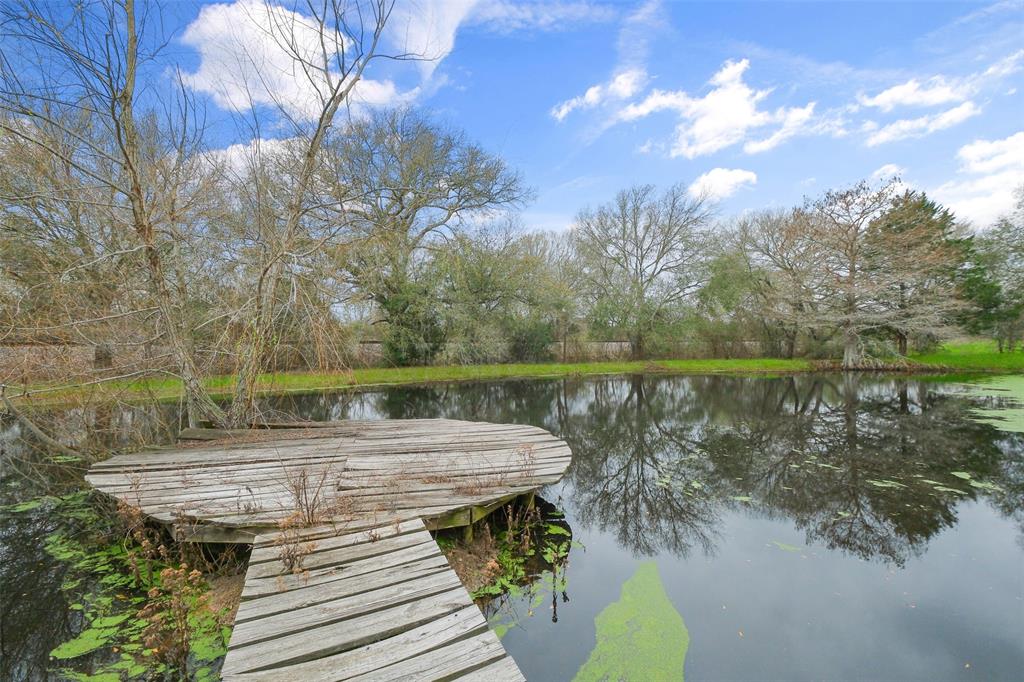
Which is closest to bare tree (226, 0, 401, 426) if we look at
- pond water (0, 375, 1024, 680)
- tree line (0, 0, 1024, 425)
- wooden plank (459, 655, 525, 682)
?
tree line (0, 0, 1024, 425)

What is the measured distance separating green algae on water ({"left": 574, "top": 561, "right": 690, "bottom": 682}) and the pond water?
0.03 ft

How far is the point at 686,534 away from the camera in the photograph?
13.2ft

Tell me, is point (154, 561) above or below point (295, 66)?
below

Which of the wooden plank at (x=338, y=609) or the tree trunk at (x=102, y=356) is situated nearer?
the wooden plank at (x=338, y=609)

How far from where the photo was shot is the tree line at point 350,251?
390 centimetres

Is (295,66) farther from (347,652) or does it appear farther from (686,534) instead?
(686,534)

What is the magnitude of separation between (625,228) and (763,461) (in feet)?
57.7

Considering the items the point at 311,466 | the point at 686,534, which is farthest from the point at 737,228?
the point at 311,466

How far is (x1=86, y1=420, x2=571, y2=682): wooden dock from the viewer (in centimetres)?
173

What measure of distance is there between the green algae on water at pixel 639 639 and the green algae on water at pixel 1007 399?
28.6 feet

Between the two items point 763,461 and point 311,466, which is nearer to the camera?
point 311,466

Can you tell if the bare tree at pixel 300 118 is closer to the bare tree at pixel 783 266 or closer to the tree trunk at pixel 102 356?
the tree trunk at pixel 102 356

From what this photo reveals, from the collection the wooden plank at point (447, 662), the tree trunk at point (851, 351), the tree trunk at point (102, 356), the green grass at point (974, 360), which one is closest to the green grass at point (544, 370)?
the tree trunk at point (851, 351)

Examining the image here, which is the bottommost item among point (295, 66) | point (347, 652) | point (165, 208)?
point (347, 652)
